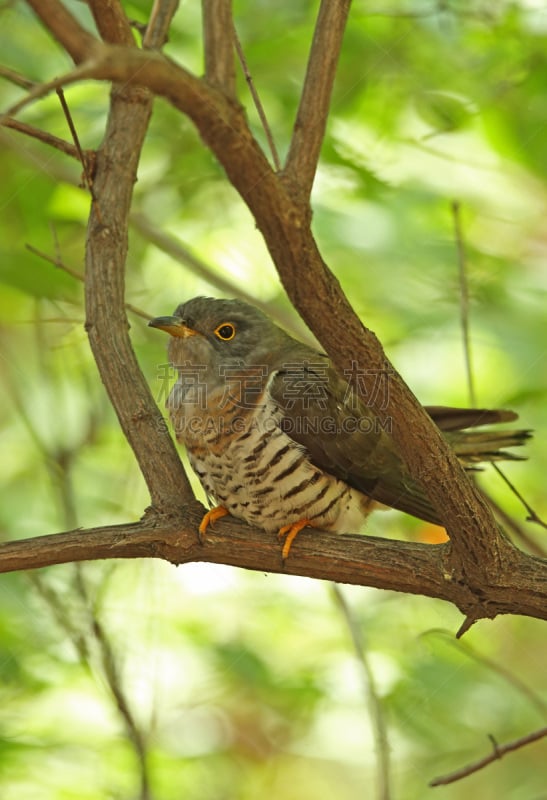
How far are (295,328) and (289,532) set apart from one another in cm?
136

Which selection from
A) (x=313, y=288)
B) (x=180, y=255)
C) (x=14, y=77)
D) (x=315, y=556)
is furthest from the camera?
(x=180, y=255)

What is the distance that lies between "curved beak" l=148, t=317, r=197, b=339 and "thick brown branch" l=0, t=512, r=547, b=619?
910 millimetres

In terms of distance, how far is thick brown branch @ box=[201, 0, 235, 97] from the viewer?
2070mm

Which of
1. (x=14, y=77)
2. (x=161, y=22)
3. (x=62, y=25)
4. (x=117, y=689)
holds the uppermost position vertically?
(x=161, y=22)

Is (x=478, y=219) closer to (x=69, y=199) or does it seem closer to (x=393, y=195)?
(x=393, y=195)

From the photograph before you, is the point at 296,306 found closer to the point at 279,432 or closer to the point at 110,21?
the point at 110,21

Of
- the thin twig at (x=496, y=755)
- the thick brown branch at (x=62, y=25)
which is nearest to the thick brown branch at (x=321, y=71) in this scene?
the thick brown branch at (x=62, y=25)

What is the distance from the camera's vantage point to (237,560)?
3.26 m

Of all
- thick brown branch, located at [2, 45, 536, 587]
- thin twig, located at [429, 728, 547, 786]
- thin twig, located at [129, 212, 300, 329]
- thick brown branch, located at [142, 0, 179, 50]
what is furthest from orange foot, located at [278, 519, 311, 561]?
thick brown branch, located at [142, 0, 179, 50]

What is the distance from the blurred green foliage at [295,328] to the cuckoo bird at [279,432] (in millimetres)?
556

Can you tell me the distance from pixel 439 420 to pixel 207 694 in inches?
80.8

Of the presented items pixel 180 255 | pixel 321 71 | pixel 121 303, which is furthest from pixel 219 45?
pixel 180 255

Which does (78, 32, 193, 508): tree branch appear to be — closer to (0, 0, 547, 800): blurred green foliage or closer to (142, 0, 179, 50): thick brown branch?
(142, 0, 179, 50): thick brown branch

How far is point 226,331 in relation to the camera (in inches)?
157
